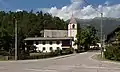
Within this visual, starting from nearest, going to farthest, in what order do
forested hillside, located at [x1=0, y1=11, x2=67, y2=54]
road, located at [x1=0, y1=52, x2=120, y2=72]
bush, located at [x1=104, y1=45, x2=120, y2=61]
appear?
road, located at [x1=0, y1=52, x2=120, y2=72] → bush, located at [x1=104, y1=45, x2=120, y2=61] → forested hillside, located at [x1=0, y1=11, x2=67, y2=54]

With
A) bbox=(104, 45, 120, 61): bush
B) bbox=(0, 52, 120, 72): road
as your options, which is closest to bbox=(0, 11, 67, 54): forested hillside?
bbox=(104, 45, 120, 61): bush

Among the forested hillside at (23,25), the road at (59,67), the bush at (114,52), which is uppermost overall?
the forested hillside at (23,25)

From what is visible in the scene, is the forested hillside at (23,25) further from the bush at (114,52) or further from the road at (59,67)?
the road at (59,67)

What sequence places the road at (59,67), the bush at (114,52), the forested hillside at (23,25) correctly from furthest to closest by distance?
the forested hillside at (23,25)
the bush at (114,52)
the road at (59,67)

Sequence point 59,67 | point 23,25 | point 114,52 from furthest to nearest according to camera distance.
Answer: point 23,25 < point 114,52 < point 59,67

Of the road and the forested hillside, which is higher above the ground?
the forested hillside

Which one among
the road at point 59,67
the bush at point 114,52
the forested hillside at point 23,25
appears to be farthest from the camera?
the forested hillside at point 23,25

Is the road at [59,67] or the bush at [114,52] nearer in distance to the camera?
the road at [59,67]

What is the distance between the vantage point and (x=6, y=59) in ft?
168

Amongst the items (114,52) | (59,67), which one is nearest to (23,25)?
(114,52)

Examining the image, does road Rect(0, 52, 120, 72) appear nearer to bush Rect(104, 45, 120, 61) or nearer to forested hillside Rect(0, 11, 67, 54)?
bush Rect(104, 45, 120, 61)

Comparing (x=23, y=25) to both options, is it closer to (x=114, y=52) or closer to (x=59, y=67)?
(x=114, y=52)

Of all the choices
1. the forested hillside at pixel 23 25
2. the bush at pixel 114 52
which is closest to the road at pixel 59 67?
the bush at pixel 114 52

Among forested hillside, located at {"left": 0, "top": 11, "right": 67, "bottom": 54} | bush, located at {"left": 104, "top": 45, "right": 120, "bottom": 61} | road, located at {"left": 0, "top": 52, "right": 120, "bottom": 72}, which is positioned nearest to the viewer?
road, located at {"left": 0, "top": 52, "right": 120, "bottom": 72}
